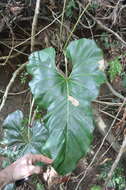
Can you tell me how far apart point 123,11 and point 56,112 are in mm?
1050

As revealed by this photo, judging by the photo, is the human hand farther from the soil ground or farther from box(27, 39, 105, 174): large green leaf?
the soil ground


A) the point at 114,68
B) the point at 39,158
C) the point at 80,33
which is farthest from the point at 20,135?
the point at 80,33

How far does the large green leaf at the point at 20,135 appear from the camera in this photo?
1597 mm

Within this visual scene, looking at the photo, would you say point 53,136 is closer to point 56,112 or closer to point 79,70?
point 56,112

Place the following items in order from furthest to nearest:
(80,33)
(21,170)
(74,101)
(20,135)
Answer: (80,33), (20,135), (74,101), (21,170)

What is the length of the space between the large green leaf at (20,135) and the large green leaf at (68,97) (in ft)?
0.99

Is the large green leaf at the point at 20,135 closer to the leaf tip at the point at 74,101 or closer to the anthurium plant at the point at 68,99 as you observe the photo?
the anthurium plant at the point at 68,99

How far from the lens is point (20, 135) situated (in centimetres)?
163

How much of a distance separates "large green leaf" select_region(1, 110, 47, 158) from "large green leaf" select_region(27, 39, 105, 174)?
30cm

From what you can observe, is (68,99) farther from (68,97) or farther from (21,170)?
(21,170)

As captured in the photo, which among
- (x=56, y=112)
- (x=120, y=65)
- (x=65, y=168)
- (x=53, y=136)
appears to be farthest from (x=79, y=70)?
(x=120, y=65)

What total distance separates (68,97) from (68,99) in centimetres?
1

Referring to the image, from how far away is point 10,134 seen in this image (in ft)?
5.39

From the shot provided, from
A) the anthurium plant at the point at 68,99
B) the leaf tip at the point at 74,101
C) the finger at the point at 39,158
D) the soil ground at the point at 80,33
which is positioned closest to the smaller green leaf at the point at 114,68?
the soil ground at the point at 80,33
